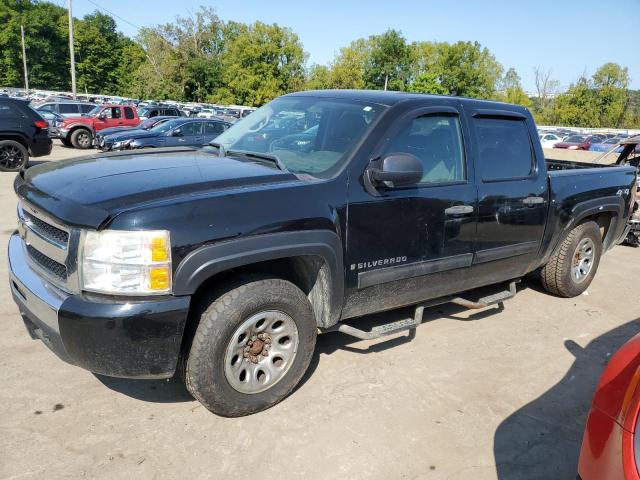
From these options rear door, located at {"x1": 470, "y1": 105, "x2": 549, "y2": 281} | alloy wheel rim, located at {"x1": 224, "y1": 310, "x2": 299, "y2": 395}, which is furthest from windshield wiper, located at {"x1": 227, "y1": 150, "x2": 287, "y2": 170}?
rear door, located at {"x1": 470, "y1": 105, "x2": 549, "y2": 281}

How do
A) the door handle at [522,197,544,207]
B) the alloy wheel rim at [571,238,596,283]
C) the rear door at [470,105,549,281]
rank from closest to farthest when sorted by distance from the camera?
1. the rear door at [470,105,549,281]
2. the door handle at [522,197,544,207]
3. the alloy wheel rim at [571,238,596,283]

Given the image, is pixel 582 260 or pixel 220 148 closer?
pixel 220 148

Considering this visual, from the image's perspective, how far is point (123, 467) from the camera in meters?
2.61

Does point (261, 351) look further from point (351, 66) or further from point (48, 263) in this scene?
point (351, 66)

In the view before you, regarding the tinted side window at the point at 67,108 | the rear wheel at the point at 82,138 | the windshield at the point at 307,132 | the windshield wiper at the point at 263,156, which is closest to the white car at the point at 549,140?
the rear wheel at the point at 82,138

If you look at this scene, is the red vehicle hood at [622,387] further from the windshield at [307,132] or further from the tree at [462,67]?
the tree at [462,67]

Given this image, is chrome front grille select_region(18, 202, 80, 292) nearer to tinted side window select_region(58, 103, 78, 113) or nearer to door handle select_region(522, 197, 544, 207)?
door handle select_region(522, 197, 544, 207)

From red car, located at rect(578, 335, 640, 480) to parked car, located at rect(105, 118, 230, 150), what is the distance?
13113 mm

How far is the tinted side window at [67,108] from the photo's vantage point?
22.1 metres

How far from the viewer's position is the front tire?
2797 mm

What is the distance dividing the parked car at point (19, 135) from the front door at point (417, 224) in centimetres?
1157

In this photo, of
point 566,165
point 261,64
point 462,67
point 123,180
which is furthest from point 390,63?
point 123,180

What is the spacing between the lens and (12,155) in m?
12.6

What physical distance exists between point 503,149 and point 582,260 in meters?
2.01
